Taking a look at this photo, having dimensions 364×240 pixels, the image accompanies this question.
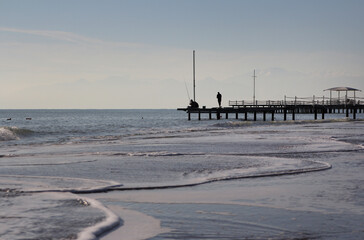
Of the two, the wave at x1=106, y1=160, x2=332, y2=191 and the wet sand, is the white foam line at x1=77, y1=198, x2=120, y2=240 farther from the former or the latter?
Result: the wave at x1=106, y1=160, x2=332, y2=191

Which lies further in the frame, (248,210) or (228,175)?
(228,175)

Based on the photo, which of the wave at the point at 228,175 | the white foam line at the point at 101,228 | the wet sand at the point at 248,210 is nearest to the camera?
the white foam line at the point at 101,228

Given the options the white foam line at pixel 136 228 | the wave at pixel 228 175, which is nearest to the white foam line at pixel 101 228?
the white foam line at pixel 136 228

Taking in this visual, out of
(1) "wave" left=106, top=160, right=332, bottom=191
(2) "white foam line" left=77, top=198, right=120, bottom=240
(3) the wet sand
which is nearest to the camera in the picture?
(2) "white foam line" left=77, top=198, right=120, bottom=240

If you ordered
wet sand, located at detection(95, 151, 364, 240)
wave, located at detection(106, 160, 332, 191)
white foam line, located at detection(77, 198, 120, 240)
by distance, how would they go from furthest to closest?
wave, located at detection(106, 160, 332, 191) → wet sand, located at detection(95, 151, 364, 240) → white foam line, located at detection(77, 198, 120, 240)

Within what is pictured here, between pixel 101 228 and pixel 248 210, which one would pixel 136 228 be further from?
pixel 248 210

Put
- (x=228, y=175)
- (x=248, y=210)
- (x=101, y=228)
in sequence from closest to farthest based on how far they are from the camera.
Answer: (x=101, y=228)
(x=248, y=210)
(x=228, y=175)

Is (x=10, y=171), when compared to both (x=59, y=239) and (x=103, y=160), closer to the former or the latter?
(x=103, y=160)

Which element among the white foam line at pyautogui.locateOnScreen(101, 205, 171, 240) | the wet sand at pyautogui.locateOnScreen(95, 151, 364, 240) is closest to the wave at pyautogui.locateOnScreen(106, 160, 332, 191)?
the wet sand at pyautogui.locateOnScreen(95, 151, 364, 240)

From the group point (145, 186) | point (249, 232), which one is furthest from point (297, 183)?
point (249, 232)

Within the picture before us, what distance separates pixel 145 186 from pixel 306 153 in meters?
7.96

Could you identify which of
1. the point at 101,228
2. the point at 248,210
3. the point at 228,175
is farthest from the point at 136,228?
the point at 228,175

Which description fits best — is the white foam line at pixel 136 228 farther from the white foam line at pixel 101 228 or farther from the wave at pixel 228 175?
the wave at pixel 228 175

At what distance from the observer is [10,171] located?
11133 mm
